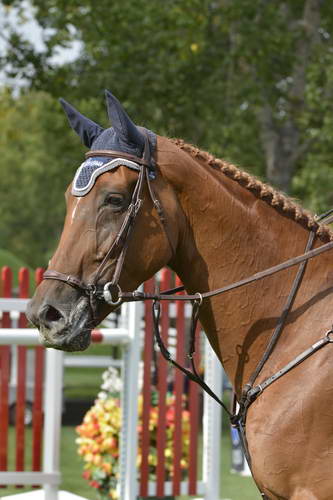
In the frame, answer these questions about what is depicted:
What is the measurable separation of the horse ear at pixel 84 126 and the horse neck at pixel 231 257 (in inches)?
17.8

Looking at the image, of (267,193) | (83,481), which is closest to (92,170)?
(267,193)

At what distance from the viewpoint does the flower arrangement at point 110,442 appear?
6.34m

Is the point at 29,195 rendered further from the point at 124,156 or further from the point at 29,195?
the point at 124,156

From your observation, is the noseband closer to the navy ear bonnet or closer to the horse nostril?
the navy ear bonnet

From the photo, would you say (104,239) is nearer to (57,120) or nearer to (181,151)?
(181,151)

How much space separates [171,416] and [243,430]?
9.53 feet

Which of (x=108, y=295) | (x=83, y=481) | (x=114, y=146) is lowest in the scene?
(x=83, y=481)

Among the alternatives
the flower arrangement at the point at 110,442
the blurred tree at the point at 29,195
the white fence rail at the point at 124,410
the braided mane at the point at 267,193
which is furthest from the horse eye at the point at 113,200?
the blurred tree at the point at 29,195

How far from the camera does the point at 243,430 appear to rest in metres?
3.47

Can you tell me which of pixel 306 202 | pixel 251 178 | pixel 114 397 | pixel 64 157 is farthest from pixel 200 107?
pixel 251 178

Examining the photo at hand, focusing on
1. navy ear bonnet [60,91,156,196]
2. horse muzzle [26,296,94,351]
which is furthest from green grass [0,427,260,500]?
navy ear bonnet [60,91,156,196]

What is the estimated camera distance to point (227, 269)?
355cm

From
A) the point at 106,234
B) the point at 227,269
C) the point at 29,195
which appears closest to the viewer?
the point at 106,234

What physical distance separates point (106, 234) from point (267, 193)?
0.77m
